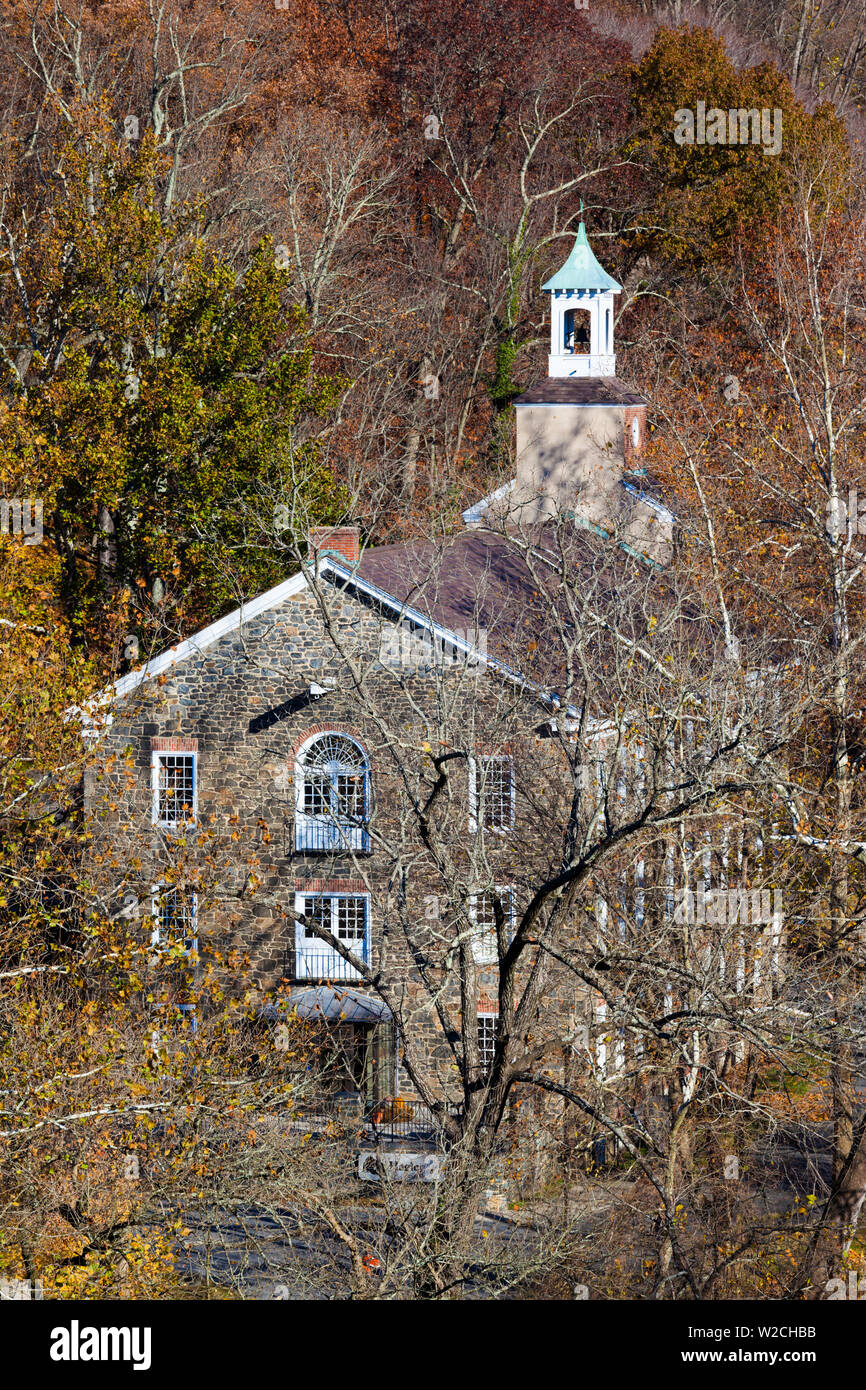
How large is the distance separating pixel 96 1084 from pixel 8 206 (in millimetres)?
29554

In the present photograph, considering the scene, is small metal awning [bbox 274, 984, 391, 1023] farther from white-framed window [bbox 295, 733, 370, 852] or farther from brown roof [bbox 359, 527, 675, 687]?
brown roof [bbox 359, 527, 675, 687]

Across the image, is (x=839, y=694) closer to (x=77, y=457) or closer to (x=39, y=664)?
(x=39, y=664)

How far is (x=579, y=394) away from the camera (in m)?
36.9

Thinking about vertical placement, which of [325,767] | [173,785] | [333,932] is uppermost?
[325,767]

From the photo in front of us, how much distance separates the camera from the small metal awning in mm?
29750

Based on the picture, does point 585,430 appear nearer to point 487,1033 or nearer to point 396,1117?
point 487,1033

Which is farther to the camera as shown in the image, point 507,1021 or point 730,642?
point 730,642

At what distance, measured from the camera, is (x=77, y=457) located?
1444 inches

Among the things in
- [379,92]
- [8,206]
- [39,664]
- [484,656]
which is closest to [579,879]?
[484,656]

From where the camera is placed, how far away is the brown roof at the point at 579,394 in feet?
120
